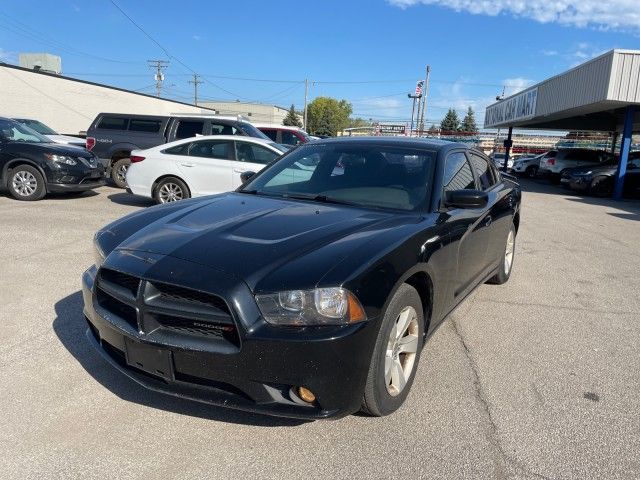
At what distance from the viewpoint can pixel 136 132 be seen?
41.3ft

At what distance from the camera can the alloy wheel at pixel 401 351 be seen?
2871 millimetres

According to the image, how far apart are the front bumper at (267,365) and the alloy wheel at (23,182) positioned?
913 centimetres

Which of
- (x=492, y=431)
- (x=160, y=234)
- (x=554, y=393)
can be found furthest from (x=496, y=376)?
(x=160, y=234)

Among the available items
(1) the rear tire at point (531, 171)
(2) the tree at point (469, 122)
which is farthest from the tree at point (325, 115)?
(1) the rear tire at point (531, 171)

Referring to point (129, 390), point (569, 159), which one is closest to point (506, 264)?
point (129, 390)

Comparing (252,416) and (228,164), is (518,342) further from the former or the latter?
(228,164)

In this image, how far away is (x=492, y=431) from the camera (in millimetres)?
2883

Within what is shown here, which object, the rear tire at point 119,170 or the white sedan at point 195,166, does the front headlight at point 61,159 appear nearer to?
the white sedan at point 195,166

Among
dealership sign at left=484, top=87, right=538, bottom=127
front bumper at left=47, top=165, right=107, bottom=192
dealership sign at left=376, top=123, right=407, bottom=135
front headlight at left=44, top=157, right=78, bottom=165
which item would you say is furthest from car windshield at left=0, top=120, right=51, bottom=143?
dealership sign at left=376, top=123, right=407, bottom=135

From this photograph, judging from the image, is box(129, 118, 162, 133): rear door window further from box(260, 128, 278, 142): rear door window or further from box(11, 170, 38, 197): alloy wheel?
box(260, 128, 278, 142): rear door window

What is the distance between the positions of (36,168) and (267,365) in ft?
31.7

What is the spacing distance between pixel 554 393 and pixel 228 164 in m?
7.38

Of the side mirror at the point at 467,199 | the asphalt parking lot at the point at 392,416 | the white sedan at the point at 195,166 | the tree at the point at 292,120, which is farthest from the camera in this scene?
the tree at the point at 292,120

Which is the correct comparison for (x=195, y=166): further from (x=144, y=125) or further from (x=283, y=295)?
(x=283, y=295)
